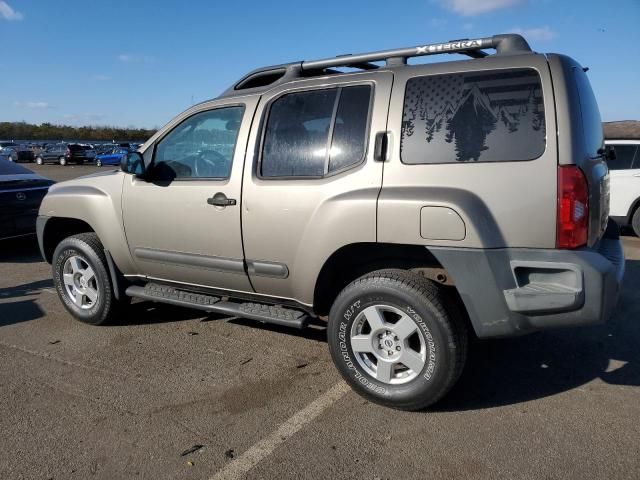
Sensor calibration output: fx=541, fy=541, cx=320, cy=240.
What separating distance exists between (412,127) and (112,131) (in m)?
95.4

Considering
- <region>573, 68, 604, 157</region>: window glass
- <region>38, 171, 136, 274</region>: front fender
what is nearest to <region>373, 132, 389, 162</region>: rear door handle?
<region>573, 68, 604, 157</region>: window glass

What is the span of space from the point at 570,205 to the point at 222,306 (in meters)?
2.49

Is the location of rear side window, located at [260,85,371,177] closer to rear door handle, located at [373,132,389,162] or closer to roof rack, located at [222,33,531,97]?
rear door handle, located at [373,132,389,162]

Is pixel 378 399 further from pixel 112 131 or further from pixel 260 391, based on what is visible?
pixel 112 131

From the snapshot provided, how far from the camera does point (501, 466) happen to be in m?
2.69

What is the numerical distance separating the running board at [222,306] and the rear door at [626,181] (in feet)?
24.9

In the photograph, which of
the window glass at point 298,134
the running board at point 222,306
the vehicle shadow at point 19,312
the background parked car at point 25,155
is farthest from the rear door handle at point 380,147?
the background parked car at point 25,155

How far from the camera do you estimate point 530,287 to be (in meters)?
2.91

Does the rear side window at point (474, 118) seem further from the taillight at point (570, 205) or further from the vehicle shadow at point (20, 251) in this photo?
the vehicle shadow at point (20, 251)

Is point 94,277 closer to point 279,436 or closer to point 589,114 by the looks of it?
point 279,436

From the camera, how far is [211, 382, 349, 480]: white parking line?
2701 millimetres

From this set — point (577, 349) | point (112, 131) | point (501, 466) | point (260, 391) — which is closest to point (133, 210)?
point (260, 391)

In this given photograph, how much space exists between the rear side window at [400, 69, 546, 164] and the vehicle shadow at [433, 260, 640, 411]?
1.52 metres

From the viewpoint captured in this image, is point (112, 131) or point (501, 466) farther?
point (112, 131)
